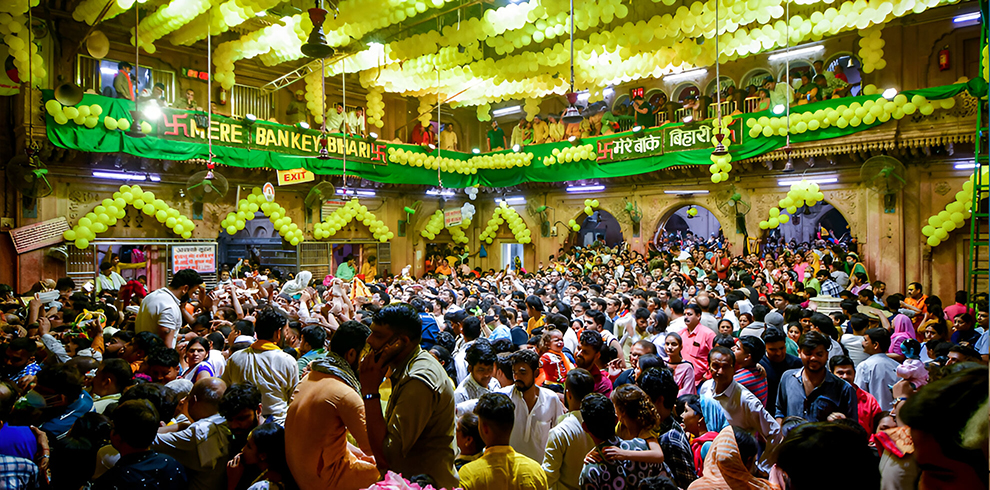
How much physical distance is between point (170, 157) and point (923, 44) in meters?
16.6

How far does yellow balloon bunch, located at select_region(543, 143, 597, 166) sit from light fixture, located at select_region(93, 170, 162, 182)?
9.98 meters

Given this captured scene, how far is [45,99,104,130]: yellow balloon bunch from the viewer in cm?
1060

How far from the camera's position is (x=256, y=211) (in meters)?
14.7

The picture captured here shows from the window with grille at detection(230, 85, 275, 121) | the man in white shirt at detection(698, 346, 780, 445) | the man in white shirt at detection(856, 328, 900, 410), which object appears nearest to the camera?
the man in white shirt at detection(698, 346, 780, 445)

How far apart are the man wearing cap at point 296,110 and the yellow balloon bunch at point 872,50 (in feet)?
46.3

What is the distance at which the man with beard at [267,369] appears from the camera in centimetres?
355

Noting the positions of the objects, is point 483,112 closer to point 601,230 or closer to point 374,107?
point 374,107

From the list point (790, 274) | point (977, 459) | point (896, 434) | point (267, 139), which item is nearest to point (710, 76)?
point (790, 274)

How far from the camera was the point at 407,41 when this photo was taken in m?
10.5

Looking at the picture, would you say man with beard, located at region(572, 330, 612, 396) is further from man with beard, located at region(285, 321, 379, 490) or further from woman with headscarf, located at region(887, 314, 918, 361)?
woman with headscarf, located at region(887, 314, 918, 361)

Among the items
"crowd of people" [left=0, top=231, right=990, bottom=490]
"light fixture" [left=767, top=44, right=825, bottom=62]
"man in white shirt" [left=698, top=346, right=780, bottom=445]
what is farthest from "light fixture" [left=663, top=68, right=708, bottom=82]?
"man in white shirt" [left=698, top=346, right=780, bottom=445]

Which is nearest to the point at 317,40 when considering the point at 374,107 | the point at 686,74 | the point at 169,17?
the point at 169,17

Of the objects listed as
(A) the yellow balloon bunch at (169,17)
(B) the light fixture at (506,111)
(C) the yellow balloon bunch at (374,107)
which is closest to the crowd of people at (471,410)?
(A) the yellow balloon bunch at (169,17)

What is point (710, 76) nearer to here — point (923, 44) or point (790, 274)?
point (923, 44)
